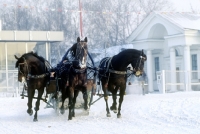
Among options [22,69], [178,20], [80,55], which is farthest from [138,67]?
[178,20]

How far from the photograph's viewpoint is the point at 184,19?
34031 millimetres

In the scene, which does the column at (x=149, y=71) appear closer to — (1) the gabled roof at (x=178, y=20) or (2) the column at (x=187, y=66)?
(1) the gabled roof at (x=178, y=20)

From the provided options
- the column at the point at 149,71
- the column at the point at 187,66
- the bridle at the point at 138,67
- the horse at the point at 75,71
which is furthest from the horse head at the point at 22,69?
the column at the point at 149,71

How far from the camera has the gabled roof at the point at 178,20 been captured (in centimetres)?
3181

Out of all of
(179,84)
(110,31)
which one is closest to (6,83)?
(179,84)

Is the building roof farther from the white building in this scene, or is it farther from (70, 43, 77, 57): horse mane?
(70, 43, 77, 57): horse mane

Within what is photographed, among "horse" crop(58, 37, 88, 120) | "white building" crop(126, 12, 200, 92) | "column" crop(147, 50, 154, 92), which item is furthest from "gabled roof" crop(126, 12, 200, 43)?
"horse" crop(58, 37, 88, 120)

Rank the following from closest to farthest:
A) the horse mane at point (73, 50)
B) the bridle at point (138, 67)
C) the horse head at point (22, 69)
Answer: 1. the bridle at point (138, 67)
2. the horse mane at point (73, 50)
3. the horse head at point (22, 69)

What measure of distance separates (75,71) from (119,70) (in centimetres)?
130

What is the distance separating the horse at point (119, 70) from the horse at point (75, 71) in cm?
82

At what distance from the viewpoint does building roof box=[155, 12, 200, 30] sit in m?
31.9

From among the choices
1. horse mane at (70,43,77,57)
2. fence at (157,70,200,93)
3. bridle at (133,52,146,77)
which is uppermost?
horse mane at (70,43,77,57)

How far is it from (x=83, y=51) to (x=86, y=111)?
2232 millimetres

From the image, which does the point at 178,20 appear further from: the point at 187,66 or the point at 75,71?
the point at 75,71
